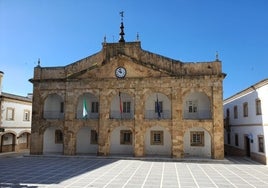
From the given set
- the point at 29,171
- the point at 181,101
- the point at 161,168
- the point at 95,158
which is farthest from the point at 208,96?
the point at 29,171

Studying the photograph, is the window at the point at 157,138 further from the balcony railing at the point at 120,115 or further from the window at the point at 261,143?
the window at the point at 261,143

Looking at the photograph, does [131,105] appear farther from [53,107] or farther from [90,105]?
[53,107]

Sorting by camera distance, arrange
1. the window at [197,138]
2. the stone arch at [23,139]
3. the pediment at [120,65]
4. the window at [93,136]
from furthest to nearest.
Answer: the stone arch at [23,139], the window at [93,136], the window at [197,138], the pediment at [120,65]

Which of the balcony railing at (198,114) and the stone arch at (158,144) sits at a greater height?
the balcony railing at (198,114)

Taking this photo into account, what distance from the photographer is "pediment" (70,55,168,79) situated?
23344 mm

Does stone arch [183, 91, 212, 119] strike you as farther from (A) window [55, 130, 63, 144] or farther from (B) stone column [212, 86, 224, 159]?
(A) window [55, 130, 63, 144]

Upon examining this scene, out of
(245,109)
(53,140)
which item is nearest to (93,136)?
(53,140)

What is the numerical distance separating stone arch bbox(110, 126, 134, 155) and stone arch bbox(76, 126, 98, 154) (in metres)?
1.92

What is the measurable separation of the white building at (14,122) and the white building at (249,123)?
81.2 ft

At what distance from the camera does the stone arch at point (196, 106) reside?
2383 cm

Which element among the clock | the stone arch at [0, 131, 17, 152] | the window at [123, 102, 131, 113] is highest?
the clock

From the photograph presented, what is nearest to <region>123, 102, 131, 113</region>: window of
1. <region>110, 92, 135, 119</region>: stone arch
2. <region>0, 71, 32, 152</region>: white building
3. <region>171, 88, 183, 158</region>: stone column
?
<region>110, 92, 135, 119</region>: stone arch

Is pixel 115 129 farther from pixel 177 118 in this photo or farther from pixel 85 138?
pixel 177 118

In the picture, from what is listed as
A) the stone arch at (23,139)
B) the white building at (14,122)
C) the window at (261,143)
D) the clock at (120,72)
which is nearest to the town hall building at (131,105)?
the clock at (120,72)
